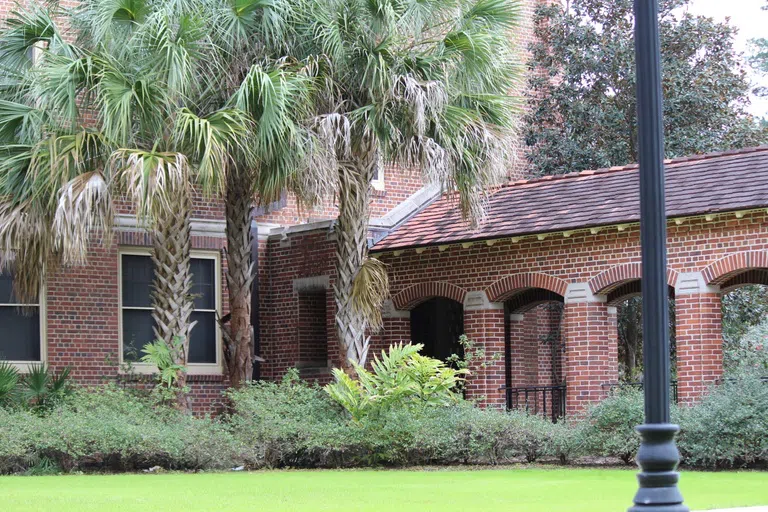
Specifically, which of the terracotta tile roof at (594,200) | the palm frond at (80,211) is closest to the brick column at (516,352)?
the terracotta tile roof at (594,200)

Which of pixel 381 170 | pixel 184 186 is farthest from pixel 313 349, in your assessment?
pixel 184 186

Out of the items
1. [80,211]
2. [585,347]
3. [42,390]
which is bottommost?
[42,390]

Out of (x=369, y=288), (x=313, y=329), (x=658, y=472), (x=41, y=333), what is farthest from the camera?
(x=313, y=329)

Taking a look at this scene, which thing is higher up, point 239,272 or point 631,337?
point 239,272

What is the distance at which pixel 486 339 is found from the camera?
20.5 meters

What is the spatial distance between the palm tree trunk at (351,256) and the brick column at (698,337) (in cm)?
452

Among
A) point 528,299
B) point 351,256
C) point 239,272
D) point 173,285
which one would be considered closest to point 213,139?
point 173,285

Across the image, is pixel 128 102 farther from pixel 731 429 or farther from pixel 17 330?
pixel 731 429

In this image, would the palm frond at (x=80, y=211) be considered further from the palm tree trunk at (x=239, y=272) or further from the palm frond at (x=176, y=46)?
the palm tree trunk at (x=239, y=272)

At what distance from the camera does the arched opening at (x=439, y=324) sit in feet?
77.4

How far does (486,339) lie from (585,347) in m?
1.88

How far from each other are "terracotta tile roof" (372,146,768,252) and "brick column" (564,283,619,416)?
1.20 m

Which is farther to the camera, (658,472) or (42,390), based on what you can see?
(42,390)

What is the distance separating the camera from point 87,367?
20328 millimetres
